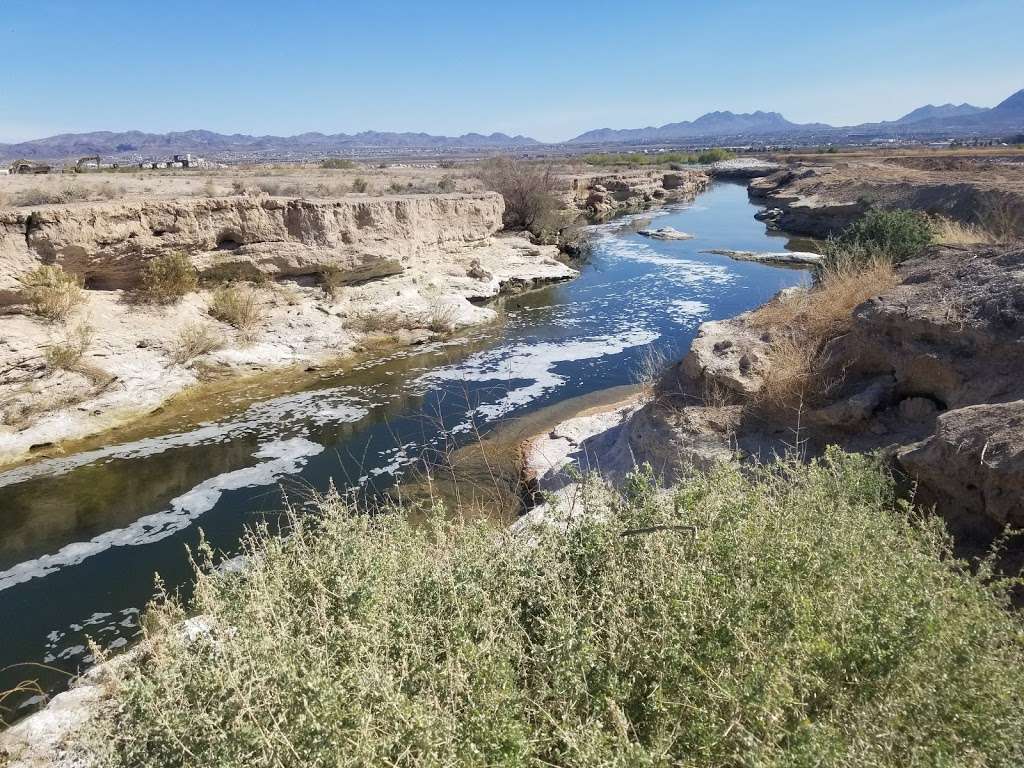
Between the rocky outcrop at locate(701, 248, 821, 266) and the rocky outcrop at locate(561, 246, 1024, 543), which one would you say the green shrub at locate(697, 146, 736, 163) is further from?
the rocky outcrop at locate(561, 246, 1024, 543)

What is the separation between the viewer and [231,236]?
15.3 meters

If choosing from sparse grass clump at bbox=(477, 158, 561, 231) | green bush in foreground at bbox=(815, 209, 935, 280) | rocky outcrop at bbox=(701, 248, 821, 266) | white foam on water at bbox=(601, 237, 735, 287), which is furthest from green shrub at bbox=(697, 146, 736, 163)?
green bush in foreground at bbox=(815, 209, 935, 280)

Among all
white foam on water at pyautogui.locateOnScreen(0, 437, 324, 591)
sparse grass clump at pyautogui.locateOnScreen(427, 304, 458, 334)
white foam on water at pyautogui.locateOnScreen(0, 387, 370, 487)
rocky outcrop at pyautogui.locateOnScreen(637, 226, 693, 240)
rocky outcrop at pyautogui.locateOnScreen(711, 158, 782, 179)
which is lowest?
white foam on water at pyautogui.locateOnScreen(0, 437, 324, 591)

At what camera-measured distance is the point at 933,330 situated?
6914 mm

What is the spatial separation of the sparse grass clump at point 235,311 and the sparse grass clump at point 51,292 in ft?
8.62

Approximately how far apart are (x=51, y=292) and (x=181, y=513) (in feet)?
21.3

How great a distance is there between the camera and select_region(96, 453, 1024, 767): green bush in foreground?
2.28m

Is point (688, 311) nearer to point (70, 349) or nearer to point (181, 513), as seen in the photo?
point (181, 513)

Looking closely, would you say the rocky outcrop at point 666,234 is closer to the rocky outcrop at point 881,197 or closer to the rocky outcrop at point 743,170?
the rocky outcrop at point 881,197

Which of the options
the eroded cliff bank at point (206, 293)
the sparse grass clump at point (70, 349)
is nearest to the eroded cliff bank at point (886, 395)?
the eroded cliff bank at point (206, 293)

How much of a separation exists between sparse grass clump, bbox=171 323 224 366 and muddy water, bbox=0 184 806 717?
1.71 metres

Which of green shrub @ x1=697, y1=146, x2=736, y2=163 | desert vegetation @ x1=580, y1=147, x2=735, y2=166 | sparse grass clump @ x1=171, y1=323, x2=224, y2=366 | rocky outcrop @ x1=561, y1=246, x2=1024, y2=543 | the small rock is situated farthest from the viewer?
green shrub @ x1=697, y1=146, x2=736, y2=163

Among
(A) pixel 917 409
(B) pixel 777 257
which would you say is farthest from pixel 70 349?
(B) pixel 777 257

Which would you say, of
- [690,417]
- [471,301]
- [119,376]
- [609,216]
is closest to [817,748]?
[690,417]
